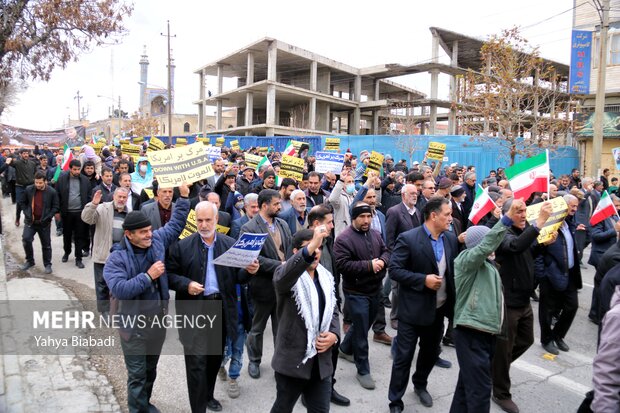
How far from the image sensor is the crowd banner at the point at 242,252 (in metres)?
3.70

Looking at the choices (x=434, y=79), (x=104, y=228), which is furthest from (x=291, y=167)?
(x=434, y=79)

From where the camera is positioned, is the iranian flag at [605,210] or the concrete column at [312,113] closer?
the iranian flag at [605,210]

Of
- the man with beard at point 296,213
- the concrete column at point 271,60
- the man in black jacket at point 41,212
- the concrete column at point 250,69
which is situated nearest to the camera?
the man with beard at point 296,213

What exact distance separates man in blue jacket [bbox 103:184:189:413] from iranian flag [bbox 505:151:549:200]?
3.83m

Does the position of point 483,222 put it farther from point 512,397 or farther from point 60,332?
point 60,332

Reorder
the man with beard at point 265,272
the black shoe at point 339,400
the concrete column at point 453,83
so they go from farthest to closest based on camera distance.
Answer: the concrete column at point 453,83 < the man with beard at point 265,272 < the black shoe at point 339,400

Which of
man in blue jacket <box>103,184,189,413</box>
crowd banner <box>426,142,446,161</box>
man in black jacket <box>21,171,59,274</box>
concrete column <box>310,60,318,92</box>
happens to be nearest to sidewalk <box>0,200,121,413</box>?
man in blue jacket <box>103,184,189,413</box>

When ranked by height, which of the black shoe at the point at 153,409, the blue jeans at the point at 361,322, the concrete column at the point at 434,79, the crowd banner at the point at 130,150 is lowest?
the black shoe at the point at 153,409

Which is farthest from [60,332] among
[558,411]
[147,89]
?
[147,89]

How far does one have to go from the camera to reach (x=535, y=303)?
7871mm

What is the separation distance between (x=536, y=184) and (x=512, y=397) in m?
2.27

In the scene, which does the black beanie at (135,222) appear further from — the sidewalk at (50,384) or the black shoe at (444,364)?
the black shoe at (444,364)

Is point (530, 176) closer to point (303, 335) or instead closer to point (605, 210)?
point (303, 335)

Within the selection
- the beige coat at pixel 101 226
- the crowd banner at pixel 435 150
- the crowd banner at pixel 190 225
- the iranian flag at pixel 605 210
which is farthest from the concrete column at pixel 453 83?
the crowd banner at pixel 190 225
